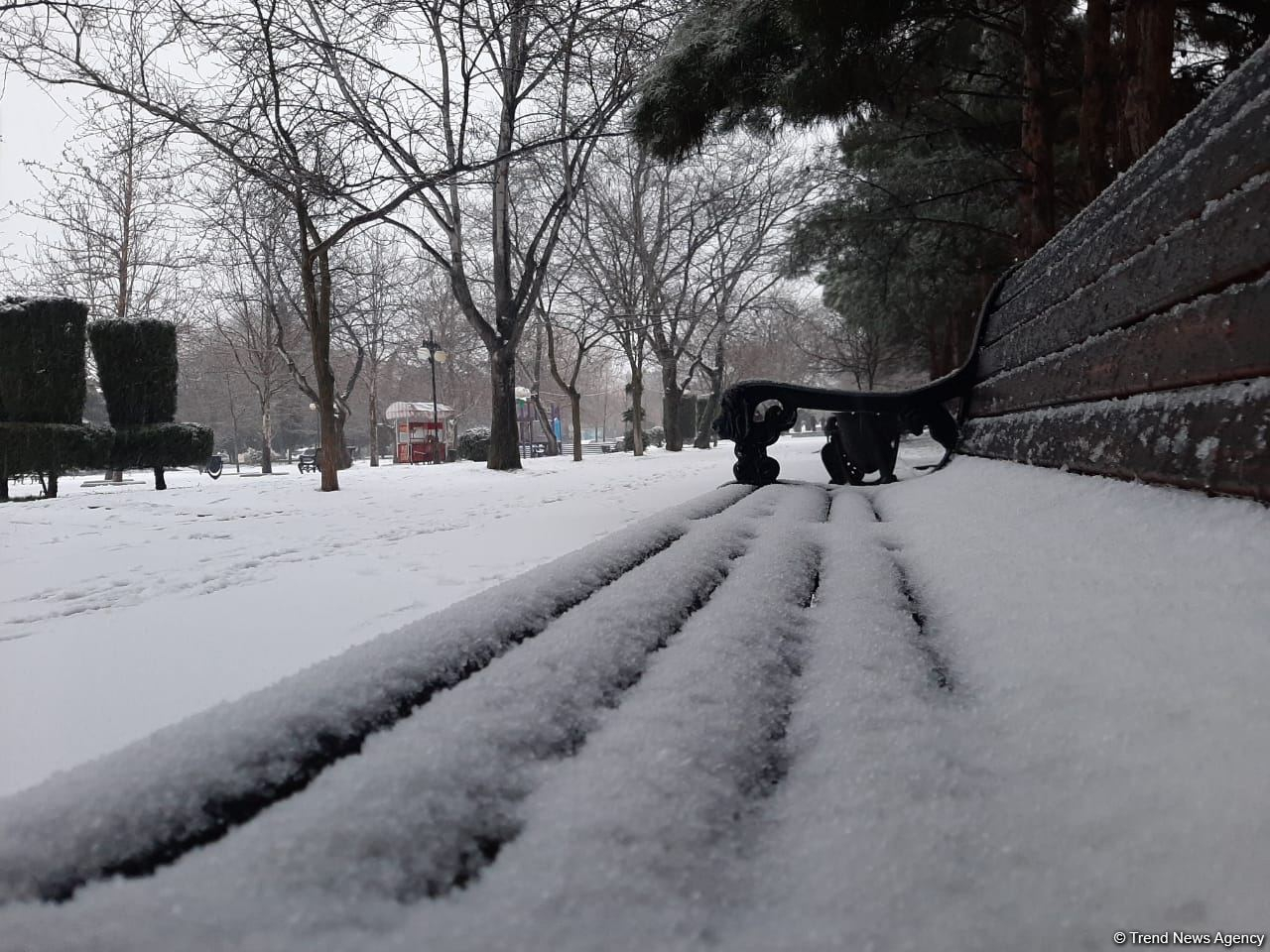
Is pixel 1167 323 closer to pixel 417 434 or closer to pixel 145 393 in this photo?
pixel 145 393

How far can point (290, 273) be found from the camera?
65.1 feet

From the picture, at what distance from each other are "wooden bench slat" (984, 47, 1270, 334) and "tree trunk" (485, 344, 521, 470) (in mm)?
10893

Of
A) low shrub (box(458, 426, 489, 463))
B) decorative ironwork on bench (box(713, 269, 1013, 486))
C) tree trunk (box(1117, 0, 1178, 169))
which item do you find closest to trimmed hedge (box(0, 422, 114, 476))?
decorative ironwork on bench (box(713, 269, 1013, 486))

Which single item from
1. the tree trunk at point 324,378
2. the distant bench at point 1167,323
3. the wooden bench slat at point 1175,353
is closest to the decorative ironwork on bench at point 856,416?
the distant bench at point 1167,323

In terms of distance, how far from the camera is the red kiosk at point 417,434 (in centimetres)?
2527

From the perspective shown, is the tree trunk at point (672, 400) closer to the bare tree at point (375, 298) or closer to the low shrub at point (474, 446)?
the low shrub at point (474, 446)

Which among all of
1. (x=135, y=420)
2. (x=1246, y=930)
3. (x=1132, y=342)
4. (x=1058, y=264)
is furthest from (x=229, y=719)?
(x=135, y=420)

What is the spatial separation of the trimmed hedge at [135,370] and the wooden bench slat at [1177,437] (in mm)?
12125

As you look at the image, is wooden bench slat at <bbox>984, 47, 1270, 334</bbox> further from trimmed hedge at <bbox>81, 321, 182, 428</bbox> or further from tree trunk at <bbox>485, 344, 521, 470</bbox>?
trimmed hedge at <bbox>81, 321, 182, 428</bbox>

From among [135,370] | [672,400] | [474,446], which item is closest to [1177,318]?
[135,370]

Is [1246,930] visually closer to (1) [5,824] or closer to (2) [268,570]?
(1) [5,824]

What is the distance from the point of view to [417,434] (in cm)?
2581

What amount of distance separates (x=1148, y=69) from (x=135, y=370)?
1263cm

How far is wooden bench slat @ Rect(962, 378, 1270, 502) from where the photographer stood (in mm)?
1033
